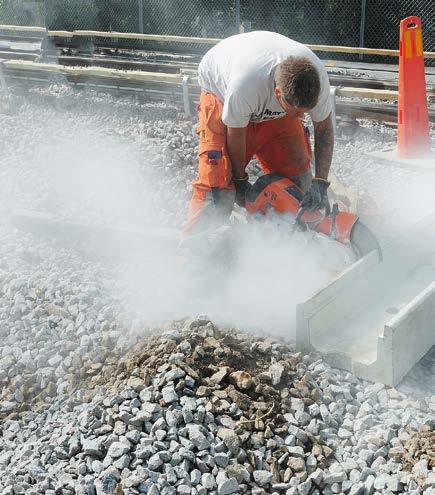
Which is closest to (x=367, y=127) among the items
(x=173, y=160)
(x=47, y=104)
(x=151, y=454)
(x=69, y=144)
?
(x=173, y=160)

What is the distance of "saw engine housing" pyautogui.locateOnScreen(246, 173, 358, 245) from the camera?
507cm

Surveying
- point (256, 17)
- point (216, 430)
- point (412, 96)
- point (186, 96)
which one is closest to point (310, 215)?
point (216, 430)

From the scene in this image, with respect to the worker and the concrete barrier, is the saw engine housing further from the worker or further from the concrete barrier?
the concrete barrier

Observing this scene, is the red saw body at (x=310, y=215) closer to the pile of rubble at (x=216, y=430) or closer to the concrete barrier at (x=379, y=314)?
the concrete barrier at (x=379, y=314)

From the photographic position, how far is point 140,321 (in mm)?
5117

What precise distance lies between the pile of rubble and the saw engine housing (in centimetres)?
99

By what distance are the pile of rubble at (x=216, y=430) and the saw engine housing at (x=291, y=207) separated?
99 centimetres

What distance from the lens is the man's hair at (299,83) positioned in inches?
185

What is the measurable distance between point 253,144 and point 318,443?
262 centimetres

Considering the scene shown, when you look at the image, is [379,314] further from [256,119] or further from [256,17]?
[256,17]

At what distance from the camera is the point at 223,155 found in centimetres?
544

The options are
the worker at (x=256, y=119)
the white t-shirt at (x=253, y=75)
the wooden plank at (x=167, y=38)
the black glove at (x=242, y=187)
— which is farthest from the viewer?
the wooden plank at (x=167, y=38)

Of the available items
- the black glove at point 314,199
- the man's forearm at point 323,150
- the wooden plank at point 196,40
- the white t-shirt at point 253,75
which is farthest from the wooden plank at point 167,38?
the black glove at point 314,199

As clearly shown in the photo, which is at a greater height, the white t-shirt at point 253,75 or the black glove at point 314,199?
the white t-shirt at point 253,75
